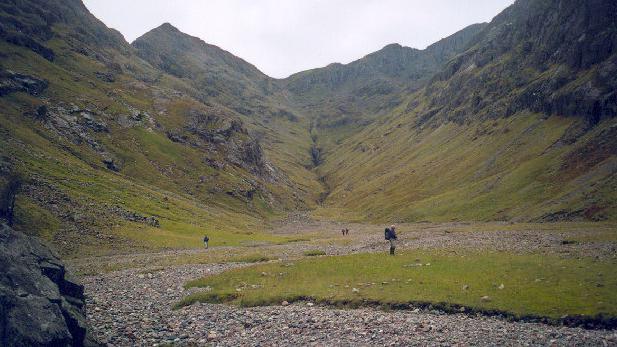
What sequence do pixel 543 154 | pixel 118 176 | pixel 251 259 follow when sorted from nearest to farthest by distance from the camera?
pixel 251 259 → pixel 118 176 → pixel 543 154

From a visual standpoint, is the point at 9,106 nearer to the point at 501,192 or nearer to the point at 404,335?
the point at 404,335

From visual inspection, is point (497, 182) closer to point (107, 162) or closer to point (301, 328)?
point (301, 328)

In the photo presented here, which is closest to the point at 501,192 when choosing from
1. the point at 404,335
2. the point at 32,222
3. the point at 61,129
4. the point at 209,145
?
the point at 404,335

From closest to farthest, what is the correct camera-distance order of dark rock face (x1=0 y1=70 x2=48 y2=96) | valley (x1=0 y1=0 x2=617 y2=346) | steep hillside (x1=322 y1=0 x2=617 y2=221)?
valley (x1=0 y1=0 x2=617 y2=346)
steep hillside (x1=322 y1=0 x2=617 y2=221)
dark rock face (x1=0 y1=70 x2=48 y2=96)

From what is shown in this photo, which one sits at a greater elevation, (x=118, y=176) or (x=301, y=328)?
(x=118, y=176)

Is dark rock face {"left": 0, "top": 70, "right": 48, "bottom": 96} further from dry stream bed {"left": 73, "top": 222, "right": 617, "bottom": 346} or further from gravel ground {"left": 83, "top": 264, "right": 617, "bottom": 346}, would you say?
gravel ground {"left": 83, "top": 264, "right": 617, "bottom": 346}

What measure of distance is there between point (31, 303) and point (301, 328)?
15.2 metres

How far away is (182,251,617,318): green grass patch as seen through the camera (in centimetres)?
2492

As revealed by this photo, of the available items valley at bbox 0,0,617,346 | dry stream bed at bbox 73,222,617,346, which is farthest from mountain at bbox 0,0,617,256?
dry stream bed at bbox 73,222,617,346

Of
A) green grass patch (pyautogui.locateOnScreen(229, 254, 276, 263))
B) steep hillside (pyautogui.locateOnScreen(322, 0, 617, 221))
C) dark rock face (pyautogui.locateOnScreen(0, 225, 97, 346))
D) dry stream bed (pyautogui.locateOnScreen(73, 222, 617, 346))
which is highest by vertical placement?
steep hillside (pyautogui.locateOnScreen(322, 0, 617, 221))

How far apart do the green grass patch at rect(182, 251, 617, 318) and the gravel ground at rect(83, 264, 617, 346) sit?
5.81 ft

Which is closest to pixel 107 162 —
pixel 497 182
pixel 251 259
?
pixel 251 259

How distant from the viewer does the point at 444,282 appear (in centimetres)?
3073

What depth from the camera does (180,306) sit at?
31.5 m
